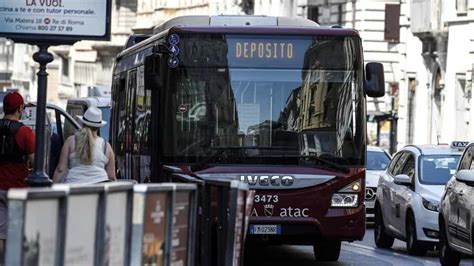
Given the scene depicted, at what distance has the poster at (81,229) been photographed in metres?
9.72

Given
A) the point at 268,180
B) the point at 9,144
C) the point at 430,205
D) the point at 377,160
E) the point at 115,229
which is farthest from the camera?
the point at 377,160

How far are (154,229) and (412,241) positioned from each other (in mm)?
12657

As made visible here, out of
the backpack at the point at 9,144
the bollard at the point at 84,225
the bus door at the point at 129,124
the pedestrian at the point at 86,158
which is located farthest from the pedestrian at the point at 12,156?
the bus door at the point at 129,124

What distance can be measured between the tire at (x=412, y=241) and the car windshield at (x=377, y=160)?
950 centimetres

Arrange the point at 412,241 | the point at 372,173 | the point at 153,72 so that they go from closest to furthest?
the point at 153,72, the point at 412,241, the point at 372,173

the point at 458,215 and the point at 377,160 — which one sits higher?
the point at 377,160

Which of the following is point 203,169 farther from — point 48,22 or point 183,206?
point 183,206

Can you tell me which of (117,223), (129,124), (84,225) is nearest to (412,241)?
(129,124)

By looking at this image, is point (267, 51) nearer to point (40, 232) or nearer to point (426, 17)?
point (40, 232)

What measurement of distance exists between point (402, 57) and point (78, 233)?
52.0m

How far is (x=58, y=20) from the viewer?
A: 566 inches

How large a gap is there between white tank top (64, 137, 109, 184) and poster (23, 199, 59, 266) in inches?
267

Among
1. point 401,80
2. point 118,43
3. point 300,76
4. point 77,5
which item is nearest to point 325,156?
point 300,76

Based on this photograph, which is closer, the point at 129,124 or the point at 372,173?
the point at 129,124
